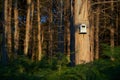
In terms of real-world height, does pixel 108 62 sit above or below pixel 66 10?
below

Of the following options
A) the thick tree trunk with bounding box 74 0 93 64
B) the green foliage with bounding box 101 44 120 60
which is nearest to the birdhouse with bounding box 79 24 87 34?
the thick tree trunk with bounding box 74 0 93 64

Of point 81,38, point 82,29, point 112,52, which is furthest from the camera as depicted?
point 81,38

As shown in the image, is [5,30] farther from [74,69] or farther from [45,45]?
[74,69]

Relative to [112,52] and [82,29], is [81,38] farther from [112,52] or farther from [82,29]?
[112,52]

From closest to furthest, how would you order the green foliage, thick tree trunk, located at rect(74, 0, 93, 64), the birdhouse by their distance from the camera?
the green foliage < the birdhouse < thick tree trunk, located at rect(74, 0, 93, 64)

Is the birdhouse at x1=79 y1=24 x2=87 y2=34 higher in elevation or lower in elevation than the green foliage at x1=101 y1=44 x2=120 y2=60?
higher

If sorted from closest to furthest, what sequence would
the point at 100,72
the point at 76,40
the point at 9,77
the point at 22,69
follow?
the point at 100,72, the point at 9,77, the point at 22,69, the point at 76,40

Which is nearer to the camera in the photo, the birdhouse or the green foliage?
the green foliage

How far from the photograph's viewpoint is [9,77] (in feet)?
24.4

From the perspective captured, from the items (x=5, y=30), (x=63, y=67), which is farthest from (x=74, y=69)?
(x=5, y=30)

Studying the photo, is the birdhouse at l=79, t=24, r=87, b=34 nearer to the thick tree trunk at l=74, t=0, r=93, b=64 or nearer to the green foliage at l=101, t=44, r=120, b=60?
the thick tree trunk at l=74, t=0, r=93, b=64

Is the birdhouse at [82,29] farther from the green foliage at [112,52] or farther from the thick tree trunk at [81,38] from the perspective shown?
the green foliage at [112,52]

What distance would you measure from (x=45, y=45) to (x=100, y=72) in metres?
34.5

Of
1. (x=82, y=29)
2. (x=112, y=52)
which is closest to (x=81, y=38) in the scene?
(x=82, y=29)
